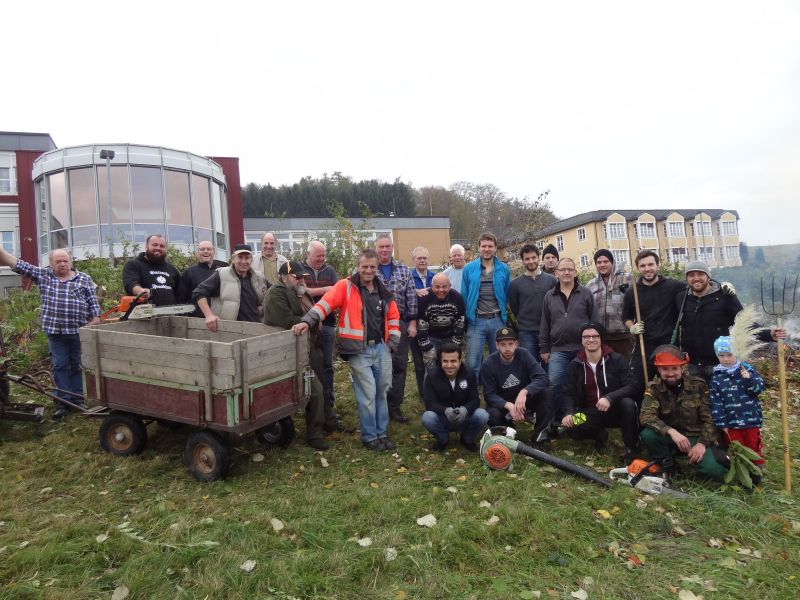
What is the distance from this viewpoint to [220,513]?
3.85 m

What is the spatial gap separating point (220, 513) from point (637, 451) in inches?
160

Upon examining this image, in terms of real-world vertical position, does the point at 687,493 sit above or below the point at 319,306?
below

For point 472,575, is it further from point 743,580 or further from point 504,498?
point 743,580

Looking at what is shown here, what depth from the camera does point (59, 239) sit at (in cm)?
1791

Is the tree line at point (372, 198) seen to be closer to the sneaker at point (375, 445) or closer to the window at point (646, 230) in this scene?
the window at point (646, 230)

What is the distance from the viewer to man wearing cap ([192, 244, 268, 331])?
5.50 meters

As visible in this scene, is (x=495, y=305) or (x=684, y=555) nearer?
(x=684, y=555)

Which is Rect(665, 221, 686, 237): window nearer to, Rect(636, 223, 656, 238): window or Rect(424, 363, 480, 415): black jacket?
Rect(636, 223, 656, 238): window

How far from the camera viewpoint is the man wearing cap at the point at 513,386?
17.3ft

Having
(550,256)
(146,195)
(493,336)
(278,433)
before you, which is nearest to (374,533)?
(278,433)

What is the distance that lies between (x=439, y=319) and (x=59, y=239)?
17802 mm

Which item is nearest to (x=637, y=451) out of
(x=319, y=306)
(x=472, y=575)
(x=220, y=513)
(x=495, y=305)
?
(x=495, y=305)

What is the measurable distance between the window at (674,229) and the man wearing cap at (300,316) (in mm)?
48871

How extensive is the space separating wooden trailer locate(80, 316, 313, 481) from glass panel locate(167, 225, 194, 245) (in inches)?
549
